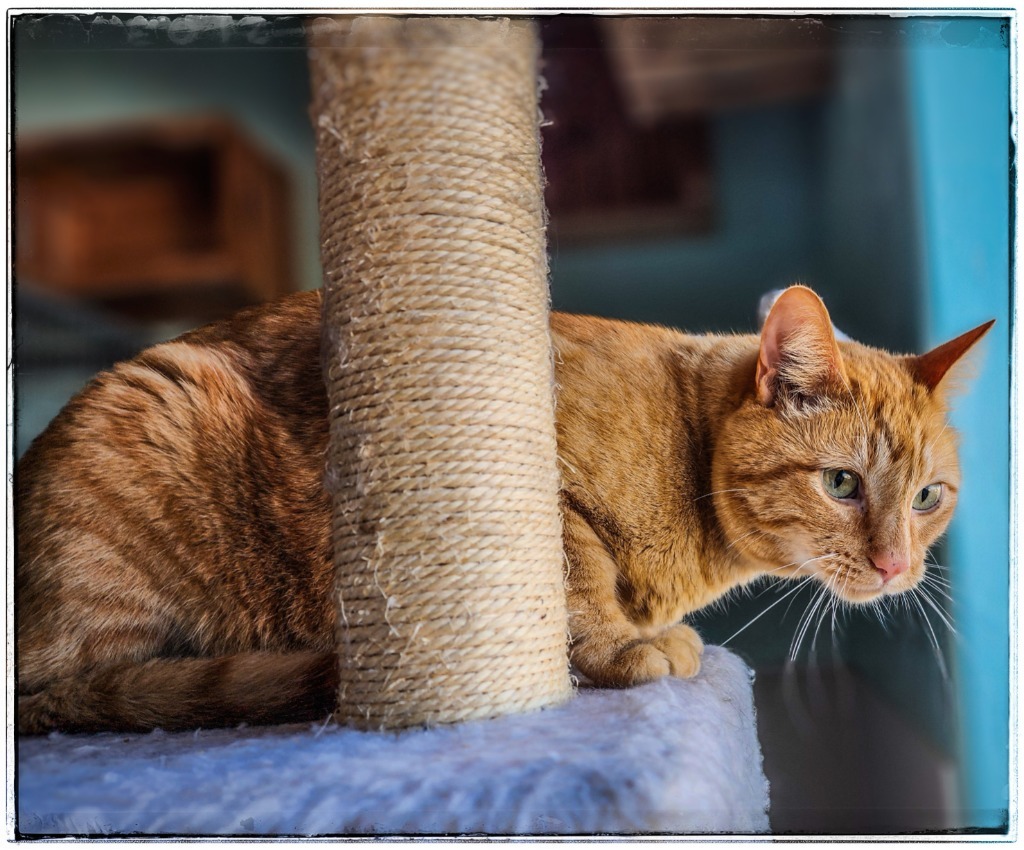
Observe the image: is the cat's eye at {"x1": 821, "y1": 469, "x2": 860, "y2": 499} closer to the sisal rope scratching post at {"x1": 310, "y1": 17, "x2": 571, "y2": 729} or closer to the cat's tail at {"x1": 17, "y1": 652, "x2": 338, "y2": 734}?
the sisal rope scratching post at {"x1": 310, "y1": 17, "x2": 571, "y2": 729}

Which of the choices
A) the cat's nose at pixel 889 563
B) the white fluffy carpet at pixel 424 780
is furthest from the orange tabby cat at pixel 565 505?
the white fluffy carpet at pixel 424 780

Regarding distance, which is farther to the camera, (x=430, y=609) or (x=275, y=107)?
(x=275, y=107)

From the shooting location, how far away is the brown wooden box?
110cm

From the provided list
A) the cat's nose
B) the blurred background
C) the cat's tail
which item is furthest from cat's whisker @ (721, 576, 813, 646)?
the cat's tail

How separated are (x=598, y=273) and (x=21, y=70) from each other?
796 mm

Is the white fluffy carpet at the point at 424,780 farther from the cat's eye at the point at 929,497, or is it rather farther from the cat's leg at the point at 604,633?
the cat's eye at the point at 929,497

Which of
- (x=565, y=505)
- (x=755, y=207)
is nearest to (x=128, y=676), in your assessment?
(x=565, y=505)

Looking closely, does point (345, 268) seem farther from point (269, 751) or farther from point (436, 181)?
point (269, 751)

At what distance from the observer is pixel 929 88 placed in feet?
3.58

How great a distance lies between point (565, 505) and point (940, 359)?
54 cm

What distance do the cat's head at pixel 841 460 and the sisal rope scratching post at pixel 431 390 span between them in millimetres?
346

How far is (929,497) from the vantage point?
3.78 ft

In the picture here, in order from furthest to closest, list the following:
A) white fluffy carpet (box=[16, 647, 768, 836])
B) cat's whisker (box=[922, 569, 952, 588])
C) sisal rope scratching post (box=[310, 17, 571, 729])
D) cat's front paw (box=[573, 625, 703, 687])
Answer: cat's whisker (box=[922, 569, 952, 588]) < cat's front paw (box=[573, 625, 703, 687]) < sisal rope scratching post (box=[310, 17, 571, 729]) < white fluffy carpet (box=[16, 647, 768, 836])

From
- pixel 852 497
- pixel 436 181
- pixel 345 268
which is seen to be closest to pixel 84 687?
pixel 345 268
